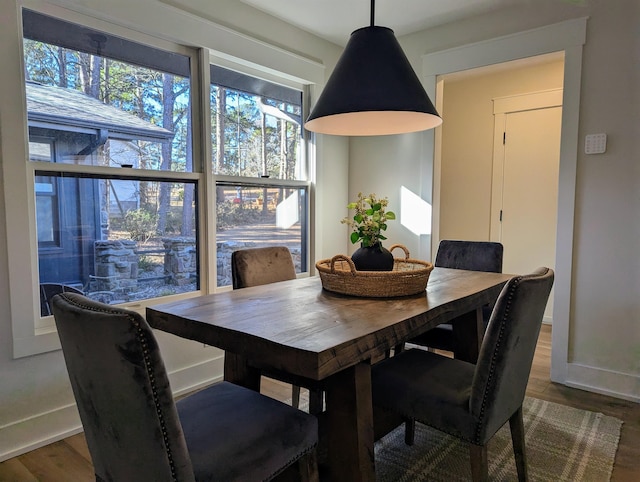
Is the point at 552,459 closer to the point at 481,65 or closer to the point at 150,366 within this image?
the point at 150,366

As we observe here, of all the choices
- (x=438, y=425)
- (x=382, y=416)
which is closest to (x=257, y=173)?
(x=382, y=416)

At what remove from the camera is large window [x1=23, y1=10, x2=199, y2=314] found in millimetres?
2123

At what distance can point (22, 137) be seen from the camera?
2.00m

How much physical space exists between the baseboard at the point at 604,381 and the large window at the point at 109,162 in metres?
2.48

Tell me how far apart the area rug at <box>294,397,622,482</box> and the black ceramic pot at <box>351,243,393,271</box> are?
86 centimetres

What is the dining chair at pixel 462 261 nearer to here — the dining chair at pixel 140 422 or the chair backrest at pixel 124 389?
the dining chair at pixel 140 422

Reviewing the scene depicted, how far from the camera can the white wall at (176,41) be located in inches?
77.0

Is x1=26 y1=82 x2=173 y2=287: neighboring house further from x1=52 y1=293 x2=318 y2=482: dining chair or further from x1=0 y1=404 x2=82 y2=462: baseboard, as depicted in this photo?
x1=52 y1=293 x2=318 y2=482: dining chair

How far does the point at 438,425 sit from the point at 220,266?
1.90 metres

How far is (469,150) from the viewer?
14.2 ft

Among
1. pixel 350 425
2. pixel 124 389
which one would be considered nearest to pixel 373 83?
pixel 350 425

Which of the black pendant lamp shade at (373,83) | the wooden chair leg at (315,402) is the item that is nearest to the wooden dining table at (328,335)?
the wooden chair leg at (315,402)

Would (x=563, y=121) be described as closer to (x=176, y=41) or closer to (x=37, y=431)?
(x=176, y=41)

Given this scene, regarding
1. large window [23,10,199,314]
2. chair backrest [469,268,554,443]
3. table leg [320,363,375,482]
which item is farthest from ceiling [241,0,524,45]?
table leg [320,363,375,482]
